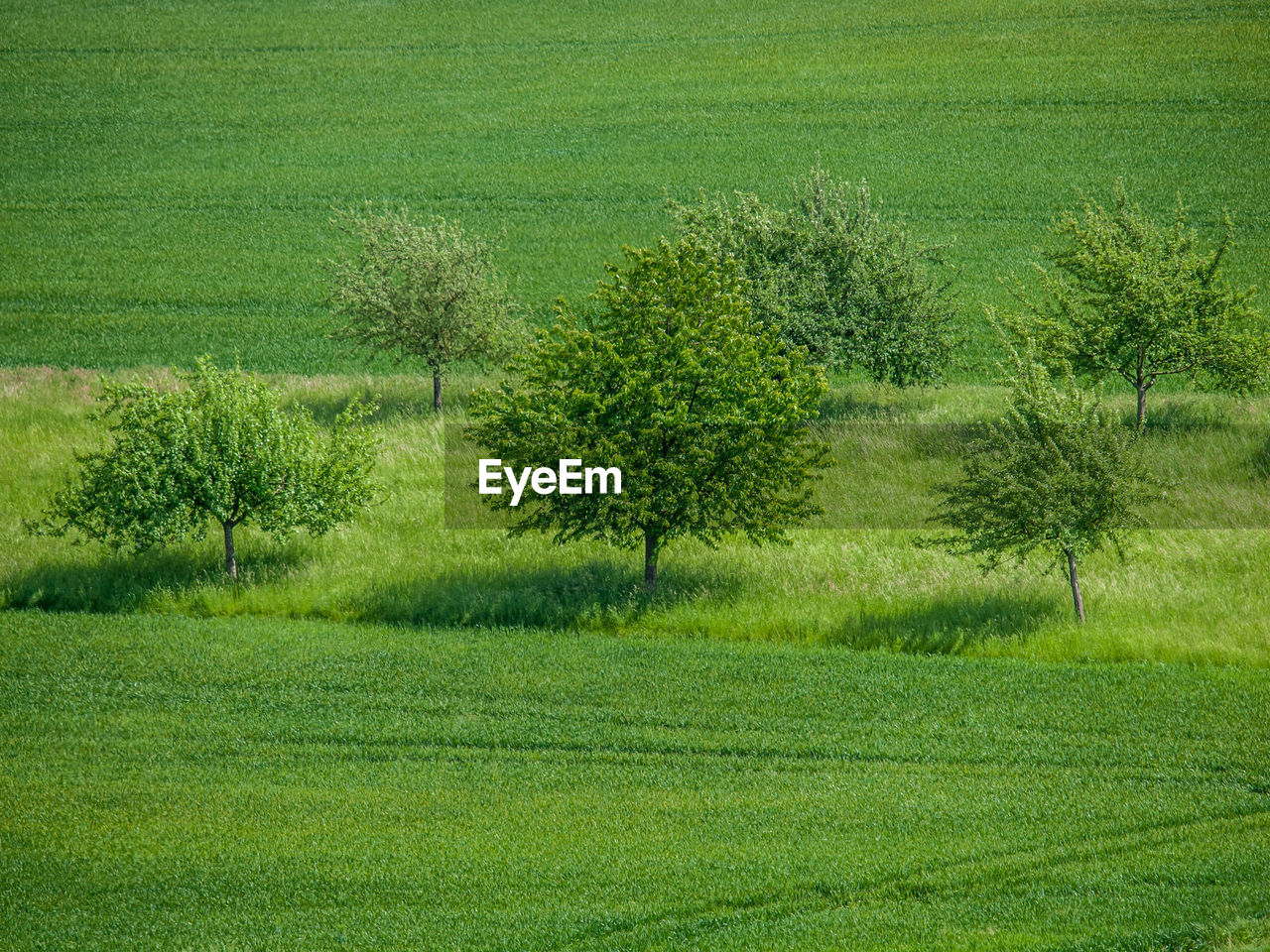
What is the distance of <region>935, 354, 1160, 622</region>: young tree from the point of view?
21.5m

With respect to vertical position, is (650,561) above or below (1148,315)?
below

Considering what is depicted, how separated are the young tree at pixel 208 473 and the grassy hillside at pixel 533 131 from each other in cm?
1519

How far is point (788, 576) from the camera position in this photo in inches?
936

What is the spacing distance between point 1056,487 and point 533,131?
3886cm

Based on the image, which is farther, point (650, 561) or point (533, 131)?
point (533, 131)

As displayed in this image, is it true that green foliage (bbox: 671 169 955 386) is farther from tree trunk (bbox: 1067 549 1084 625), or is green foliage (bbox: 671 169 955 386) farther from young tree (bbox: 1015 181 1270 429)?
tree trunk (bbox: 1067 549 1084 625)

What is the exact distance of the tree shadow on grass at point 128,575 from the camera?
24031 mm

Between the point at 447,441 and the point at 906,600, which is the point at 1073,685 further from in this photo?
the point at 447,441

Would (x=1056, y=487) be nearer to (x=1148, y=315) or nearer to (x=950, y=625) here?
(x=950, y=625)

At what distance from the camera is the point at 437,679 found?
19.8 meters

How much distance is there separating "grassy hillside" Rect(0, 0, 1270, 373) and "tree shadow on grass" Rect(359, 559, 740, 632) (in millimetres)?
17843

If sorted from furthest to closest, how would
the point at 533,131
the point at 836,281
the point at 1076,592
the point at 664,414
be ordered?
the point at 533,131
the point at 836,281
the point at 664,414
the point at 1076,592

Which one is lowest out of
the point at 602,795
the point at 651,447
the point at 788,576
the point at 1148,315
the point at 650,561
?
the point at 602,795

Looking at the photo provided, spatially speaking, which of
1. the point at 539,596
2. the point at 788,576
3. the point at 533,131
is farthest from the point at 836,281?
the point at 533,131
